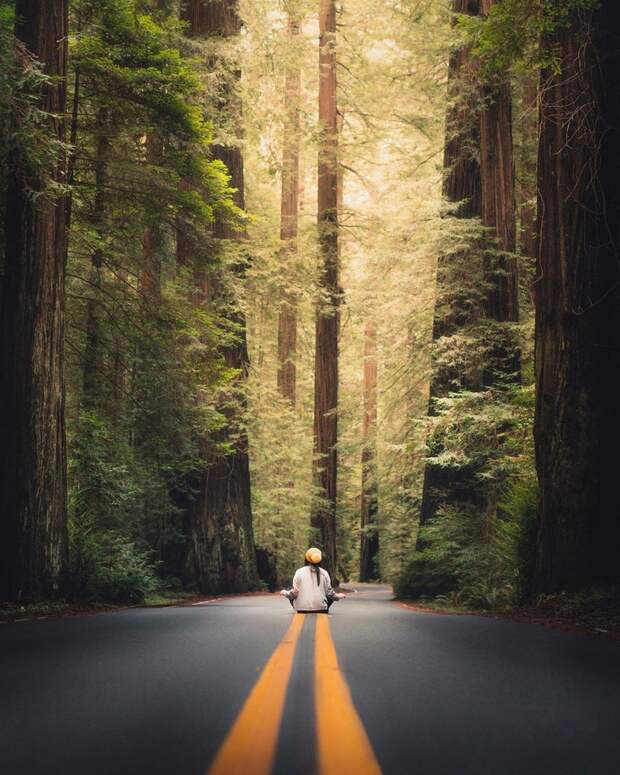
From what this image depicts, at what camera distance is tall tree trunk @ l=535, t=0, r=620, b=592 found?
9062 millimetres

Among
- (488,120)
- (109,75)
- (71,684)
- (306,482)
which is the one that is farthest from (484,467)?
(306,482)

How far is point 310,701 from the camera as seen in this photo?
400 centimetres

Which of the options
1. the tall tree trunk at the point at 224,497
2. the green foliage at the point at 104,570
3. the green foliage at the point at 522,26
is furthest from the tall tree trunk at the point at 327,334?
the green foliage at the point at 522,26

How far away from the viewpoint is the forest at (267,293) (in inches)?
376

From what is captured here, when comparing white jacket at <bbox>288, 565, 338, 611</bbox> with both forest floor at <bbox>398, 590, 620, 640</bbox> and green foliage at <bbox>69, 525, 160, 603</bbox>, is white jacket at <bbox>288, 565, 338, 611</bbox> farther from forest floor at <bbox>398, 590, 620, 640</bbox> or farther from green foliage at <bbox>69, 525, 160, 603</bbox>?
green foliage at <bbox>69, 525, 160, 603</bbox>

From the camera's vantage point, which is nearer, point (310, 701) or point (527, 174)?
point (310, 701)

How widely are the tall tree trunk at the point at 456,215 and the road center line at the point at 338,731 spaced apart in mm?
12127

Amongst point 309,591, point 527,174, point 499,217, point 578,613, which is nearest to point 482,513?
point 499,217

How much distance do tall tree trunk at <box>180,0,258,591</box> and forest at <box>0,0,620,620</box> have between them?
74 millimetres

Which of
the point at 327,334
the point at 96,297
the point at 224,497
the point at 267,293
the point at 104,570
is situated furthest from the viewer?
the point at 327,334

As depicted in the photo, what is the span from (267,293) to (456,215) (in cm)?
627

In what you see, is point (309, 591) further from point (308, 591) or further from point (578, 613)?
point (578, 613)

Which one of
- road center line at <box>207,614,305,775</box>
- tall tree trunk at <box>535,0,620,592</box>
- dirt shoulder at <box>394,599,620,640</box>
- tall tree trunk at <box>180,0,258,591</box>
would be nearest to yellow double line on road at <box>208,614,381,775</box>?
road center line at <box>207,614,305,775</box>

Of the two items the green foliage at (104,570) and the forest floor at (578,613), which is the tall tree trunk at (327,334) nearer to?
the green foliage at (104,570)
